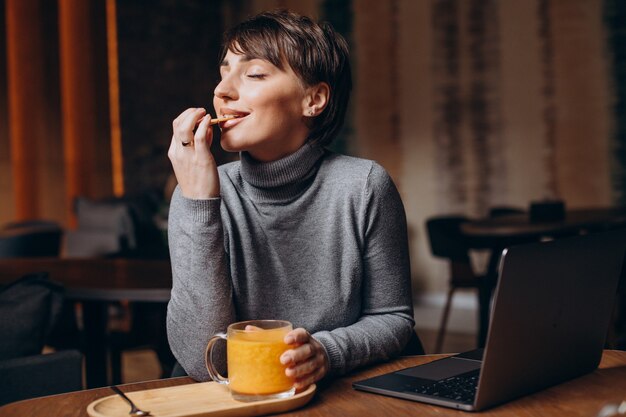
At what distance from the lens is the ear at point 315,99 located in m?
1.36

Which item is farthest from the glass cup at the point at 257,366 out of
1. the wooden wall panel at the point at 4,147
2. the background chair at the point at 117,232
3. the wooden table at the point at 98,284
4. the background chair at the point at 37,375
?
the wooden wall panel at the point at 4,147

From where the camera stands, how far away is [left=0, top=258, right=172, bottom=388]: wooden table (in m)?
2.02

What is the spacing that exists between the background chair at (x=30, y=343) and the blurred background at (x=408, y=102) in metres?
3.60

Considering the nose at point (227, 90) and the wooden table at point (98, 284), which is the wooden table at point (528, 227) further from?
the nose at point (227, 90)

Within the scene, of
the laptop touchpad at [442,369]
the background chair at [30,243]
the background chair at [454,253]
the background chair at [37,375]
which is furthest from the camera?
the background chair at [454,253]

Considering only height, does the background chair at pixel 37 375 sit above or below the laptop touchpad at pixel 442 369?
below

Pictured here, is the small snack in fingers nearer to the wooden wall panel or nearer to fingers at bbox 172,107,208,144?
fingers at bbox 172,107,208,144

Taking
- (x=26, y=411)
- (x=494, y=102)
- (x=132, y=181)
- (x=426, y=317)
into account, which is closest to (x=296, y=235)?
(x=26, y=411)

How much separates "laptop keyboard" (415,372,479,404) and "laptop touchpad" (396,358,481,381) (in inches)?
1.1

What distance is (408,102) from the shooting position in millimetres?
6312

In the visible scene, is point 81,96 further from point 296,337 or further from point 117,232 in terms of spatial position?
point 296,337

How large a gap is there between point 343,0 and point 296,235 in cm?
562

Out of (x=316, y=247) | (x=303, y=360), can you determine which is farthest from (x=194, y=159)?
(x=303, y=360)

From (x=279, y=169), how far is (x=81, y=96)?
17.1 feet
